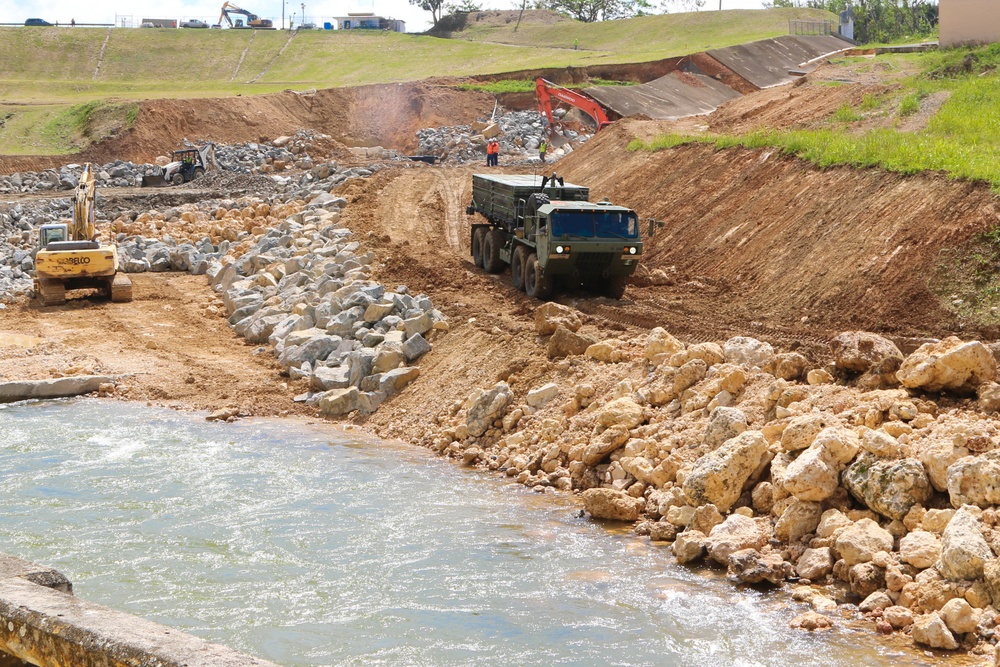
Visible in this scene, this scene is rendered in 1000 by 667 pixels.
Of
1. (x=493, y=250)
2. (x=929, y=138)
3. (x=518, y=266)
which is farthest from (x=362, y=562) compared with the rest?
(x=929, y=138)

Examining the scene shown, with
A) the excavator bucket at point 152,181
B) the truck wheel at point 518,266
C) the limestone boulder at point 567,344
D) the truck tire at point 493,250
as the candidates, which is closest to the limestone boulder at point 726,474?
the limestone boulder at point 567,344

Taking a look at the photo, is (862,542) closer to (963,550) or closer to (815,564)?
(815,564)

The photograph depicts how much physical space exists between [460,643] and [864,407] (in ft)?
18.0

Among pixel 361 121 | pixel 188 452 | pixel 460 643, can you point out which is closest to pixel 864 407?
pixel 460 643

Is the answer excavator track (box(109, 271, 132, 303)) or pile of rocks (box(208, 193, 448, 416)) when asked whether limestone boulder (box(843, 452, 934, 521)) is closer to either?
pile of rocks (box(208, 193, 448, 416))

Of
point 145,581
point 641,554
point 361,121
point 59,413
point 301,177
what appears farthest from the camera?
point 361,121

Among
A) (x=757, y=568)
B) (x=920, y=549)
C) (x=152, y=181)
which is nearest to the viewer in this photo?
(x=920, y=549)

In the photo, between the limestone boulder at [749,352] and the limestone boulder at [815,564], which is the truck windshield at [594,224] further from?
the limestone boulder at [815,564]

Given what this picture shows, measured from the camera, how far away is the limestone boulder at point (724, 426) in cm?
1291

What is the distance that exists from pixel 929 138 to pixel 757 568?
15.8m

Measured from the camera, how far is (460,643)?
30.9 feet

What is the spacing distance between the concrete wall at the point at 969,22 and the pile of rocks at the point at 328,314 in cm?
2195

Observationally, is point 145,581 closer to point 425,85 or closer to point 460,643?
point 460,643

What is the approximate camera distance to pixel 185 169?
4419cm
